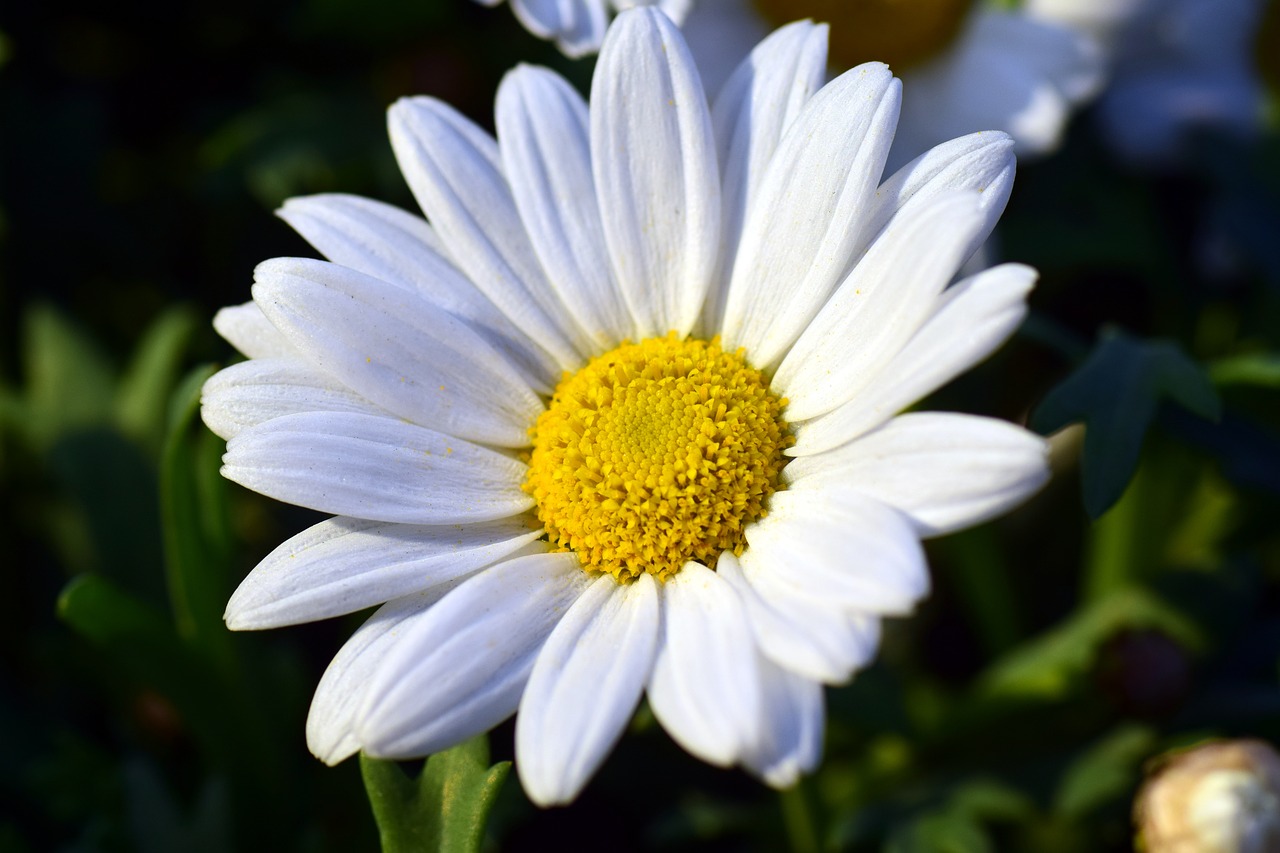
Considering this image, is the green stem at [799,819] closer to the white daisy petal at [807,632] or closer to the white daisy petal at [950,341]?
the white daisy petal at [807,632]

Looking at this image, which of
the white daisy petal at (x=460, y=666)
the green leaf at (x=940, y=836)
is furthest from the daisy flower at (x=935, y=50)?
the white daisy petal at (x=460, y=666)

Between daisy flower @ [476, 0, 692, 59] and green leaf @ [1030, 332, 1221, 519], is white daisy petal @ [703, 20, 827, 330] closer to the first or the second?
daisy flower @ [476, 0, 692, 59]

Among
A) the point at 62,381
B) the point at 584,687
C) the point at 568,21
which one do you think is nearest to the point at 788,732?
the point at 584,687

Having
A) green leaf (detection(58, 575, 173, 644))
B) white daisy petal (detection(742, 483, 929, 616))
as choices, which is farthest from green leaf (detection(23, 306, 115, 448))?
white daisy petal (detection(742, 483, 929, 616))

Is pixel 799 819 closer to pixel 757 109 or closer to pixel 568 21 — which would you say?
pixel 757 109

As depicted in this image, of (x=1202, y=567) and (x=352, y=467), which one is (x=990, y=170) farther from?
(x=1202, y=567)

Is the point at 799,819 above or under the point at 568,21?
under

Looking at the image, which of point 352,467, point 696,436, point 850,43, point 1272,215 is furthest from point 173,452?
point 1272,215
